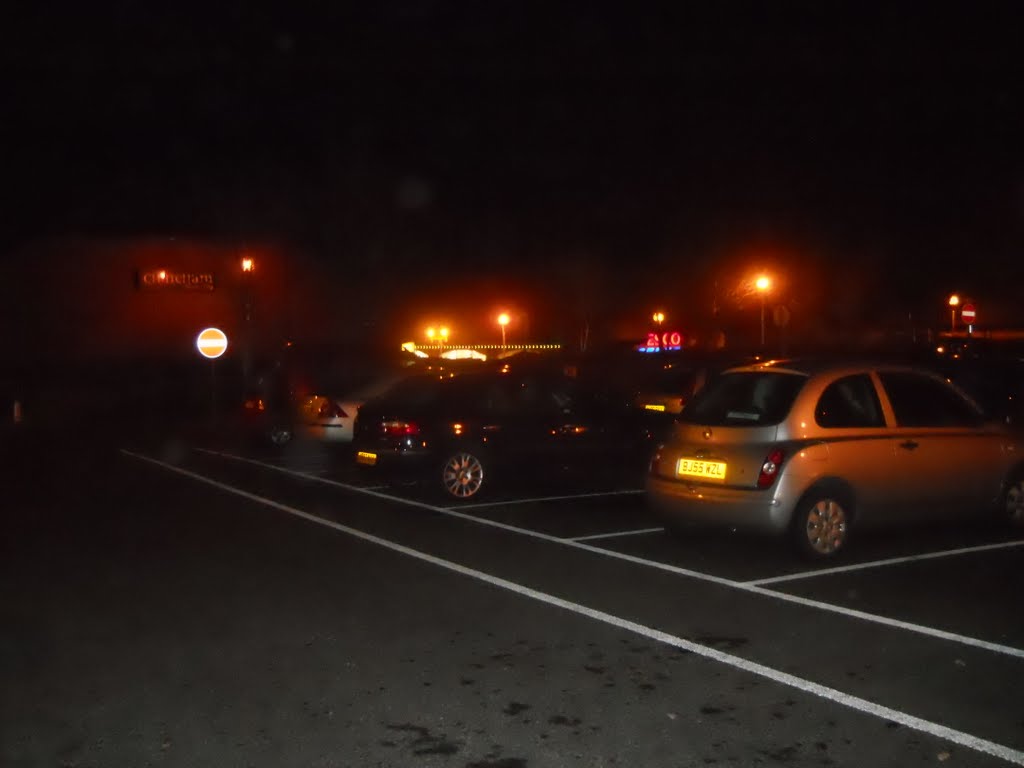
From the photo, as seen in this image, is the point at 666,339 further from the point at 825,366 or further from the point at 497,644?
the point at 497,644

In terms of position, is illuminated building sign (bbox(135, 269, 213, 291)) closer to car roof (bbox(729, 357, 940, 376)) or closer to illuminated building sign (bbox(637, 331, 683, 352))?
illuminated building sign (bbox(637, 331, 683, 352))

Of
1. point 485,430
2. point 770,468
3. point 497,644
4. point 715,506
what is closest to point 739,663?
point 497,644

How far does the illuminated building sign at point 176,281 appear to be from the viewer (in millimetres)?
33375

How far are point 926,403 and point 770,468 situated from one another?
1887mm

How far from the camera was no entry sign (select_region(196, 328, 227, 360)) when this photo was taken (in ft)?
74.8

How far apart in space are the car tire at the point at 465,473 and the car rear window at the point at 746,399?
3.82 metres

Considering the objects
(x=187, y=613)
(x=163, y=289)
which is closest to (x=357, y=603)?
(x=187, y=613)

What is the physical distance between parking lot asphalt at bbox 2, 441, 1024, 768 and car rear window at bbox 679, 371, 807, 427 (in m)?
1.19

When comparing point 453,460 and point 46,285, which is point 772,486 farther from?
point 46,285

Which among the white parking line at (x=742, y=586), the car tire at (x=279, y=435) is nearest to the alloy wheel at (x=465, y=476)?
the white parking line at (x=742, y=586)

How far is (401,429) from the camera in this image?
13.1 m

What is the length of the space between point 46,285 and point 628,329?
829 inches

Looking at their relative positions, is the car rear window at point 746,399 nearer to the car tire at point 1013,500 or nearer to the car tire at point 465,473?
the car tire at point 1013,500

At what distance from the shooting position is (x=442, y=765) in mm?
4730
